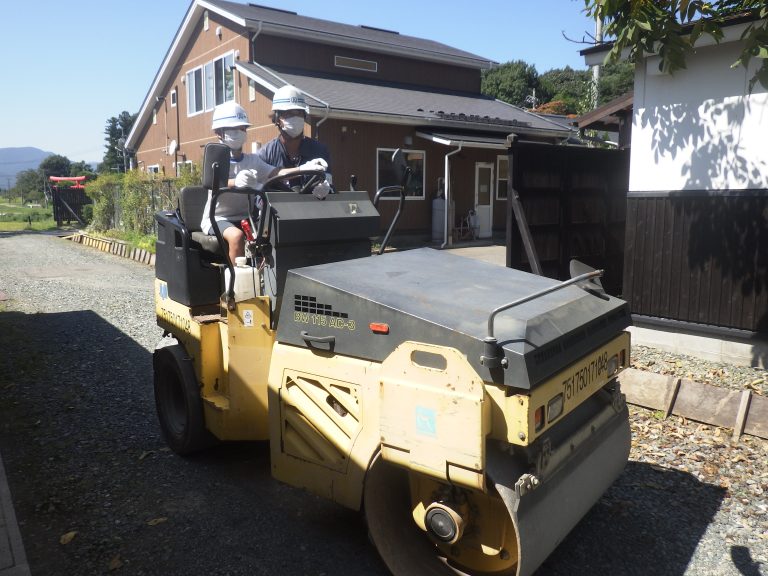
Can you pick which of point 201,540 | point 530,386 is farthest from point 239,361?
point 530,386

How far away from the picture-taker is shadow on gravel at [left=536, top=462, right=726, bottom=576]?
3496mm

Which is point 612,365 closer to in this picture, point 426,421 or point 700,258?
point 426,421

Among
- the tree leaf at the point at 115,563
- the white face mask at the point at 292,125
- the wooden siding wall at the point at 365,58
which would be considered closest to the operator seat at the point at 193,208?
the white face mask at the point at 292,125

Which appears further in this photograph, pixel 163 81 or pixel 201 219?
pixel 163 81

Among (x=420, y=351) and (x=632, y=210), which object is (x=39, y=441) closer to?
(x=420, y=351)

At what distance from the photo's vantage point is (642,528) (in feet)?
12.7

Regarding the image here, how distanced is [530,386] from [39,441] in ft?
13.9

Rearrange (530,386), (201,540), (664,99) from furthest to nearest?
(664,99) → (201,540) → (530,386)

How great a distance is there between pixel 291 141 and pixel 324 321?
2.07 m

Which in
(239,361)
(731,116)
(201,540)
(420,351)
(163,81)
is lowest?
(201,540)

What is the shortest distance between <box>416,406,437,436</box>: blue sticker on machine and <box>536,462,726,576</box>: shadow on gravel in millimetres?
1251

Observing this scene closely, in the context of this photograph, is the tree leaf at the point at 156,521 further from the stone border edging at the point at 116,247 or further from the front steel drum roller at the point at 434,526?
the stone border edging at the point at 116,247

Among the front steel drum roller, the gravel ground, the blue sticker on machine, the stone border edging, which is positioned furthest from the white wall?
the stone border edging

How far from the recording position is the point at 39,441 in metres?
5.19
